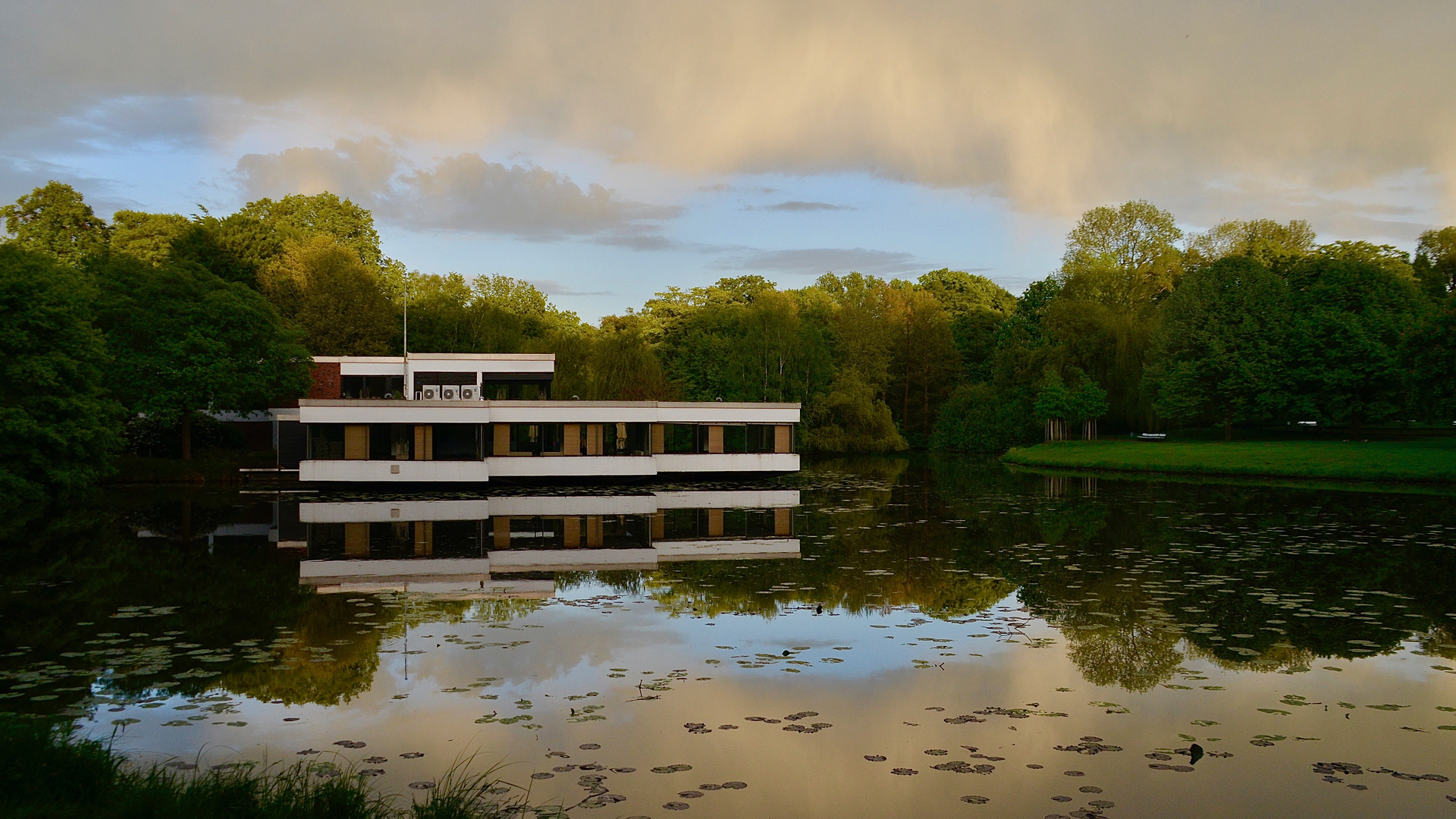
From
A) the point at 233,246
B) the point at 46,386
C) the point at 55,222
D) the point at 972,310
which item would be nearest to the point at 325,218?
the point at 233,246

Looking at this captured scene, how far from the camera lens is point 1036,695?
10.3m

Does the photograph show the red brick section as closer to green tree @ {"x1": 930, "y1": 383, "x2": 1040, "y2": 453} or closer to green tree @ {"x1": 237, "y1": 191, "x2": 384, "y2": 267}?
green tree @ {"x1": 237, "y1": 191, "x2": 384, "y2": 267}

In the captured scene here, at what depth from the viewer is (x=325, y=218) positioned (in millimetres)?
68250

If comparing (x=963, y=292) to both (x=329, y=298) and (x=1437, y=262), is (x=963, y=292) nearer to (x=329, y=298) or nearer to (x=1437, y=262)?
(x=1437, y=262)

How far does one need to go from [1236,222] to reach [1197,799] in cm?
6764

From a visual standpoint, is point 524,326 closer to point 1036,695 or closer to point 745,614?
point 745,614

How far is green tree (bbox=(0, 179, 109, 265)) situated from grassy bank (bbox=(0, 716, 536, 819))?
195 ft

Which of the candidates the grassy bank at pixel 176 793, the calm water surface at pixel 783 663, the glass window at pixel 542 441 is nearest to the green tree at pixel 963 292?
the glass window at pixel 542 441

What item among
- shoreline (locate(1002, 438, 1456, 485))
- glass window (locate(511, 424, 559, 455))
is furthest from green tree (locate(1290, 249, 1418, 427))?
glass window (locate(511, 424, 559, 455))

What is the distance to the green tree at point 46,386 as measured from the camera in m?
29.4

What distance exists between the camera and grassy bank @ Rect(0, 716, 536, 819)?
6355 mm

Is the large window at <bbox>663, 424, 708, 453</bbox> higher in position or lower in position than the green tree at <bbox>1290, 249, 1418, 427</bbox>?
lower

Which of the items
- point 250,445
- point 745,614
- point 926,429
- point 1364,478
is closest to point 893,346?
point 926,429

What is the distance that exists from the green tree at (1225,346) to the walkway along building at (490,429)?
25749 mm
